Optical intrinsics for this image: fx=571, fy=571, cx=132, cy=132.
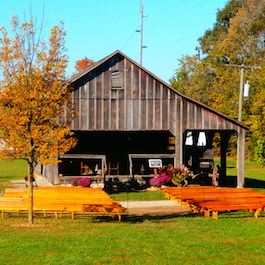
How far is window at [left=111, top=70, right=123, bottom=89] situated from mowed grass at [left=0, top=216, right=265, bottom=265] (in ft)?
40.7

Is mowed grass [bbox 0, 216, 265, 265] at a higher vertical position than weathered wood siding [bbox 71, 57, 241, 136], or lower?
lower

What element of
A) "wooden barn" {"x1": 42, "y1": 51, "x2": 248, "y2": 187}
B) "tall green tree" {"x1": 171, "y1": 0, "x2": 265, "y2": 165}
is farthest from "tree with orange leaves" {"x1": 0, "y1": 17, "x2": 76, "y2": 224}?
"tall green tree" {"x1": 171, "y1": 0, "x2": 265, "y2": 165}

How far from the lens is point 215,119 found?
31906 mm

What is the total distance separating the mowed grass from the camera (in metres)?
12.4

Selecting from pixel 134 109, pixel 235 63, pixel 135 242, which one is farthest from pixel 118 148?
pixel 235 63

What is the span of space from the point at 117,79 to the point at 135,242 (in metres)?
17.7

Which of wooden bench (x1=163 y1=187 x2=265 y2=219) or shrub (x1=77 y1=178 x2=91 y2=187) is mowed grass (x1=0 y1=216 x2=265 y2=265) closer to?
wooden bench (x1=163 y1=187 x2=265 y2=219)

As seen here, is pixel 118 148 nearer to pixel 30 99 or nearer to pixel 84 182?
pixel 84 182

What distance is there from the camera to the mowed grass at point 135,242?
1242cm

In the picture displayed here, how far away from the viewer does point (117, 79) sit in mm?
31469

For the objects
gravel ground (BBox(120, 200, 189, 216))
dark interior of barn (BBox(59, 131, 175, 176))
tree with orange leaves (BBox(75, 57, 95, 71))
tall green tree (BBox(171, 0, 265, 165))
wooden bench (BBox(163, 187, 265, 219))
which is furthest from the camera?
tree with orange leaves (BBox(75, 57, 95, 71))

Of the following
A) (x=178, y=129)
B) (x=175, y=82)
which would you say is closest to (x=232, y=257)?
(x=178, y=129)

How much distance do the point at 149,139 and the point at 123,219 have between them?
1869 cm

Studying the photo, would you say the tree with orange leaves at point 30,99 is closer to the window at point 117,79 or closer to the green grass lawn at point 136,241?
the green grass lawn at point 136,241
